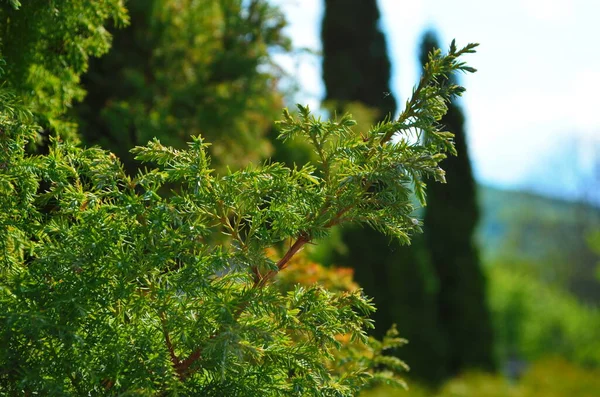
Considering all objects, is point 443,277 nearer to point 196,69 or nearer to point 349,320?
point 196,69

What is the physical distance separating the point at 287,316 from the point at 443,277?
15.0 m

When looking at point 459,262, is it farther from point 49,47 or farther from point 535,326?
point 49,47

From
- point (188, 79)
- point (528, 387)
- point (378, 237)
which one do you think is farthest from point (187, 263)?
point (528, 387)

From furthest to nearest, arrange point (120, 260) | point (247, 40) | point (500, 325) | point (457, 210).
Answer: point (500, 325)
point (457, 210)
point (247, 40)
point (120, 260)

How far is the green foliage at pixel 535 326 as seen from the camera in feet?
87.9

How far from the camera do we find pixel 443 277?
17.0 m

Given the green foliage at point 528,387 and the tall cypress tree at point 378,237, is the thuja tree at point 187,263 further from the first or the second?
the tall cypress tree at point 378,237

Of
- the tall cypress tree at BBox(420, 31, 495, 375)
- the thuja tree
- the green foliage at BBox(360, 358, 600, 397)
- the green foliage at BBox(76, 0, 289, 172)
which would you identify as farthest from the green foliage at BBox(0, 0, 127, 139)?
the tall cypress tree at BBox(420, 31, 495, 375)

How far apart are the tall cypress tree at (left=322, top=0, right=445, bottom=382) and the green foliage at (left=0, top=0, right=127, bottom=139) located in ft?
33.8

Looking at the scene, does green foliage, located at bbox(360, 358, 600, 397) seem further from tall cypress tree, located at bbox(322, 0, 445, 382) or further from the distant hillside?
the distant hillside

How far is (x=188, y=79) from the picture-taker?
23.0 ft

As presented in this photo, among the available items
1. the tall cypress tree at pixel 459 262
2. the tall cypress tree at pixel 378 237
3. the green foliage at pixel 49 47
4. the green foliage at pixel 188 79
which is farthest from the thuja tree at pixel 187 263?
the tall cypress tree at pixel 459 262

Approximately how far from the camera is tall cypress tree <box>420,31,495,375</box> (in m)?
16.5

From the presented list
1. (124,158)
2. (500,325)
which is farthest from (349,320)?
(500,325)
